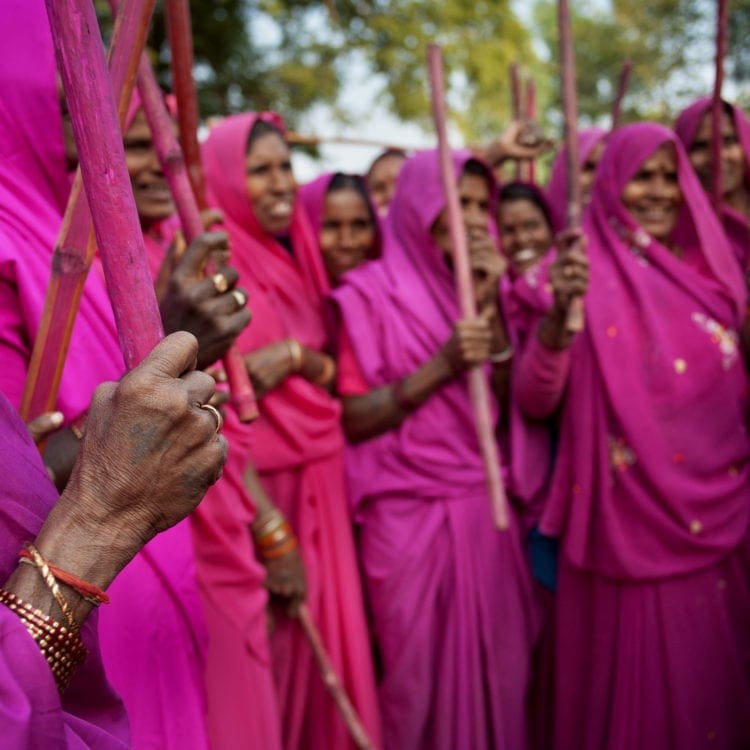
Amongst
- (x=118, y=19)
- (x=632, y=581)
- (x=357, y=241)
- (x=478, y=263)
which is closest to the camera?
(x=118, y=19)

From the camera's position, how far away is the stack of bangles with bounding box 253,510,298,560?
257cm

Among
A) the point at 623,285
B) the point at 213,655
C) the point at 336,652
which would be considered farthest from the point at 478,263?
the point at 213,655

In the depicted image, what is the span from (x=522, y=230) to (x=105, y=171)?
2.92 metres

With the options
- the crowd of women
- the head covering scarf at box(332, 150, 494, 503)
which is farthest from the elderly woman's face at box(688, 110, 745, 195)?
the head covering scarf at box(332, 150, 494, 503)

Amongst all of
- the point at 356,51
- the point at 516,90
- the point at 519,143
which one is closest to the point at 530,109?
the point at 516,90

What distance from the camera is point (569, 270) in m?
2.51

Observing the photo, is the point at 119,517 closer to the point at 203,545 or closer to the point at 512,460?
the point at 203,545

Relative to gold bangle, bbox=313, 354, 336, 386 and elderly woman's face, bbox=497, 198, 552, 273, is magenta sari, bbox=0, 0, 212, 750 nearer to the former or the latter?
gold bangle, bbox=313, 354, 336, 386

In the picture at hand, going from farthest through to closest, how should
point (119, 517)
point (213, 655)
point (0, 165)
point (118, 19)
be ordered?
point (213, 655), point (0, 165), point (118, 19), point (119, 517)

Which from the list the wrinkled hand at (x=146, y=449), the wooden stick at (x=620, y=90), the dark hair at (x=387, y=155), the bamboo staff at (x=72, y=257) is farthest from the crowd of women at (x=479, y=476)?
the dark hair at (x=387, y=155)

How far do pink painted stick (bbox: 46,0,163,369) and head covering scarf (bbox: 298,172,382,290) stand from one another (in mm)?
2368

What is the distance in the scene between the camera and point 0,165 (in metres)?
1.52

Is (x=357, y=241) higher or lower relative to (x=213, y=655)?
higher

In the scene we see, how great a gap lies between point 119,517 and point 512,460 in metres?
2.10
